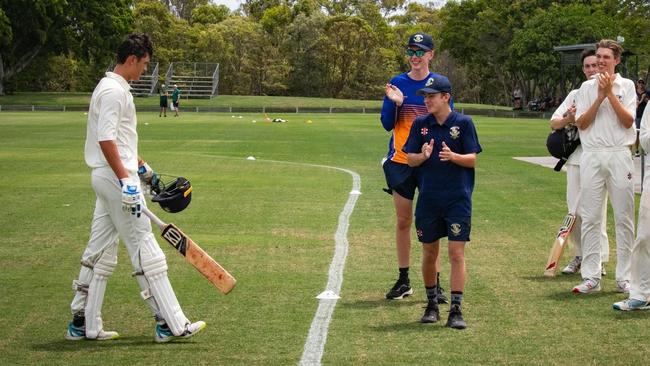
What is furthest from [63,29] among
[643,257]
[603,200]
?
[643,257]

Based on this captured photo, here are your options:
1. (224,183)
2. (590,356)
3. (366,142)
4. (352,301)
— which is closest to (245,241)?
(352,301)

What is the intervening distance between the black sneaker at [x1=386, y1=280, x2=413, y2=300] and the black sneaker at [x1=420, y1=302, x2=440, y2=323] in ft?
3.07

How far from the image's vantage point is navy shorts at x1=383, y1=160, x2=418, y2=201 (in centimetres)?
960

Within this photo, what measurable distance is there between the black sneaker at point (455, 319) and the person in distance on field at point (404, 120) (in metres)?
0.99

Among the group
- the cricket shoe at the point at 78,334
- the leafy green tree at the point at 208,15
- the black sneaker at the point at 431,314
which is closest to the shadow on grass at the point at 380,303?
the black sneaker at the point at 431,314

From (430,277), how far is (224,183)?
1243 cm

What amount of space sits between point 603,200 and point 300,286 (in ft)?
9.31

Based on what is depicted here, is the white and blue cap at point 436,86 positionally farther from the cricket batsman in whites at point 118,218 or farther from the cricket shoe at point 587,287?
the cricket shoe at point 587,287

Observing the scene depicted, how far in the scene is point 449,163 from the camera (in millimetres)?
8648

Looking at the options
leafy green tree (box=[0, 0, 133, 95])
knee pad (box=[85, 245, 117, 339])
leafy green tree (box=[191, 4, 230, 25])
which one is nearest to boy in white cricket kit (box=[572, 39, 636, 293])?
knee pad (box=[85, 245, 117, 339])

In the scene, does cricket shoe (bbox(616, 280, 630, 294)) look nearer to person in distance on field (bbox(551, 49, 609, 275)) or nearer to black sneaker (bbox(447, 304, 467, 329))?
person in distance on field (bbox(551, 49, 609, 275))

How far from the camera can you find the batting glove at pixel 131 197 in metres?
7.67

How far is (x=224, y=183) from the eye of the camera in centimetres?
2111

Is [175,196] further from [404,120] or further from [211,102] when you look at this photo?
[211,102]
